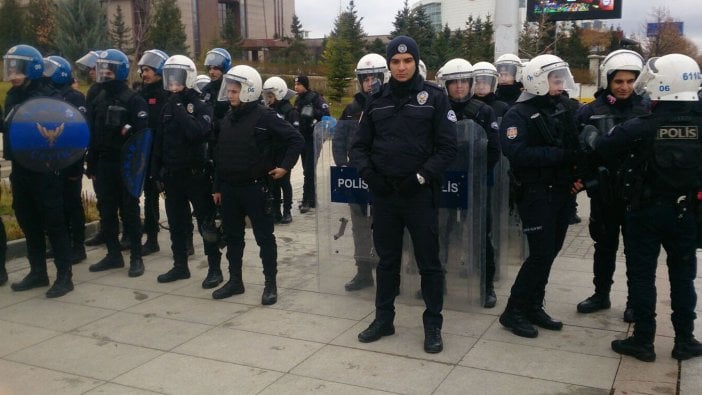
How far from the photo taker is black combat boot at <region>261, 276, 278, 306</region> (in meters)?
6.07

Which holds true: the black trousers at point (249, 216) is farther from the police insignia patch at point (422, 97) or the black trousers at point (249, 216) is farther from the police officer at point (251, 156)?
the police insignia patch at point (422, 97)

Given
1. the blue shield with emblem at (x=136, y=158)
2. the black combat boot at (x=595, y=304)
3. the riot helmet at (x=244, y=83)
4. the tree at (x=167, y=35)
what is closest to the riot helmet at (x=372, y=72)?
the riot helmet at (x=244, y=83)

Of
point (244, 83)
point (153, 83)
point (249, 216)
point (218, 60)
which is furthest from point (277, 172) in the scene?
point (218, 60)

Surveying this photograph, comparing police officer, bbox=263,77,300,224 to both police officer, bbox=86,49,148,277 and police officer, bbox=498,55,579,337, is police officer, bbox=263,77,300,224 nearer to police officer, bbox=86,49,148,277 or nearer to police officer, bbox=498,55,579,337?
police officer, bbox=86,49,148,277

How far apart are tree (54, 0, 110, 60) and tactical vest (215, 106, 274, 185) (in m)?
33.8

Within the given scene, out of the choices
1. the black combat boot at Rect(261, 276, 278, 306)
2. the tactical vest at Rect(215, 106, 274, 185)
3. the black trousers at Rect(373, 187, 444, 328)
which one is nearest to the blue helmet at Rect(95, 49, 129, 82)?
the tactical vest at Rect(215, 106, 274, 185)

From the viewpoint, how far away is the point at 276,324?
5539 millimetres

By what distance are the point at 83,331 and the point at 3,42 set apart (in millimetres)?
40146

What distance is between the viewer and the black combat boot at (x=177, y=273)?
22.4 feet

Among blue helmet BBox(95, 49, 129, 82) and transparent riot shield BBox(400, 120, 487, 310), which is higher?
blue helmet BBox(95, 49, 129, 82)

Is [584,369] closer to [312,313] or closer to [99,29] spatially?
[312,313]

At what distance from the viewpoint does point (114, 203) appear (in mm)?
7164

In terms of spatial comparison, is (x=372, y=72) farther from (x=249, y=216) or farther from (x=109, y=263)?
(x=109, y=263)

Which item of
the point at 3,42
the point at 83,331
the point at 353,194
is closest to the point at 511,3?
the point at 353,194
